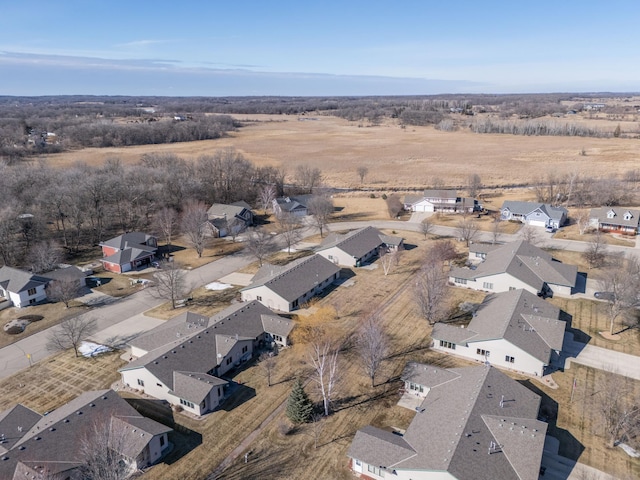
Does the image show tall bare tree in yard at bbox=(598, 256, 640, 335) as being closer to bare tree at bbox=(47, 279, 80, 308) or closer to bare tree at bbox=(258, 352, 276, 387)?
bare tree at bbox=(258, 352, 276, 387)

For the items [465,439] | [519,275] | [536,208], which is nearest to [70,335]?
[465,439]

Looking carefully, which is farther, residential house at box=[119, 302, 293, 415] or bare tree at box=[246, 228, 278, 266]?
bare tree at box=[246, 228, 278, 266]

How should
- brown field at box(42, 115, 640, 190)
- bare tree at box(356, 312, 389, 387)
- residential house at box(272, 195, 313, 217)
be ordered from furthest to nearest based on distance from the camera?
brown field at box(42, 115, 640, 190) → residential house at box(272, 195, 313, 217) → bare tree at box(356, 312, 389, 387)

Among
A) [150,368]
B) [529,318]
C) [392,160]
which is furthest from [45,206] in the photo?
[392,160]

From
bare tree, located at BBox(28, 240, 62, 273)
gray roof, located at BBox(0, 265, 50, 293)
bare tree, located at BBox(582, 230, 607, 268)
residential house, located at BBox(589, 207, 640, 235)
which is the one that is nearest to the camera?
gray roof, located at BBox(0, 265, 50, 293)

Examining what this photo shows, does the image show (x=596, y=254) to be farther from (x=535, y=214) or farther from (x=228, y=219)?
(x=228, y=219)

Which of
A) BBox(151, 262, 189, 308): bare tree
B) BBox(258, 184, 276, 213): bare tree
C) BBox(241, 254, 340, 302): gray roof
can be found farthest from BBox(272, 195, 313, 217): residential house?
BBox(151, 262, 189, 308): bare tree

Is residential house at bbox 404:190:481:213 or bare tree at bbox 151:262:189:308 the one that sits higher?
residential house at bbox 404:190:481:213
